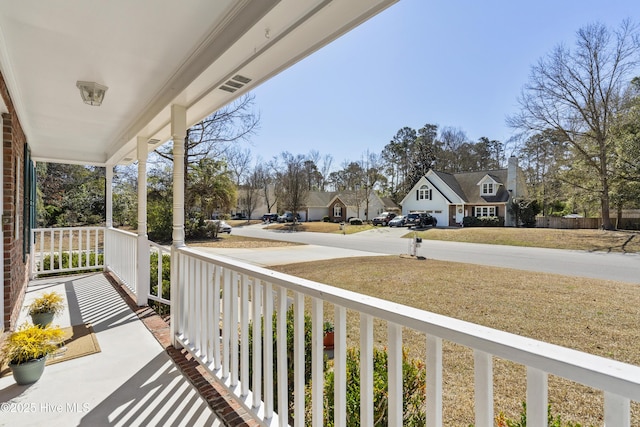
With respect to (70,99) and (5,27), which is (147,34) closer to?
(5,27)

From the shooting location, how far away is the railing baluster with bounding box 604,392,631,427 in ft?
2.12

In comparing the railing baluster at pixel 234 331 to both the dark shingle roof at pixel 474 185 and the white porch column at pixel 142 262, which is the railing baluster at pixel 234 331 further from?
the dark shingle roof at pixel 474 185

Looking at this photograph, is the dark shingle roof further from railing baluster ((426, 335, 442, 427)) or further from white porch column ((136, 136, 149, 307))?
railing baluster ((426, 335, 442, 427))

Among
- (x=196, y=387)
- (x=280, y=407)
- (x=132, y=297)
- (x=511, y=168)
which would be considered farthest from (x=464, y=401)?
(x=511, y=168)

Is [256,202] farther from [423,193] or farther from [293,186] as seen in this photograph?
[423,193]

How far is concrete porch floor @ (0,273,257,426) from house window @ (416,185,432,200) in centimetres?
2561

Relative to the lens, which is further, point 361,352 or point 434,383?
point 361,352

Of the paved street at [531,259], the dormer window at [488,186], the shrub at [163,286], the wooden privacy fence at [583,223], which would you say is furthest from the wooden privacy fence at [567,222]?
the shrub at [163,286]

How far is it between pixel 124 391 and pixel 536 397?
259 cm

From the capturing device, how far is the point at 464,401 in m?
2.71

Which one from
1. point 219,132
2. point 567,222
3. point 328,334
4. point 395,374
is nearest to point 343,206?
point 567,222

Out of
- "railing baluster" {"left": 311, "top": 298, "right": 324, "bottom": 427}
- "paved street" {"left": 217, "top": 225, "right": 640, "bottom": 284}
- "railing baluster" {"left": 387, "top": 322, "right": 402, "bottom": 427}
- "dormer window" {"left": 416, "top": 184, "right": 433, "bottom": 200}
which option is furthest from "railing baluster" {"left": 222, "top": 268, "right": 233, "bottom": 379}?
"dormer window" {"left": 416, "top": 184, "right": 433, "bottom": 200}

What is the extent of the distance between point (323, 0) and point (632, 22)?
19.2m

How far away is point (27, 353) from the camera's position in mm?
2283
